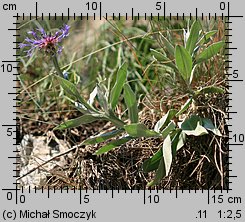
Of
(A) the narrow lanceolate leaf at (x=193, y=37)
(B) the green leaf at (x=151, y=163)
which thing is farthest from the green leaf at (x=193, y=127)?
(A) the narrow lanceolate leaf at (x=193, y=37)

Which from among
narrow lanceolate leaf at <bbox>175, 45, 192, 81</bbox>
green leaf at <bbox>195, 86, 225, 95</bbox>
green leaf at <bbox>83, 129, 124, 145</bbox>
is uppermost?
narrow lanceolate leaf at <bbox>175, 45, 192, 81</bbox>

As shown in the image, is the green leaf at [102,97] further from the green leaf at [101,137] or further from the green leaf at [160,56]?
the green leaf at [160,56]

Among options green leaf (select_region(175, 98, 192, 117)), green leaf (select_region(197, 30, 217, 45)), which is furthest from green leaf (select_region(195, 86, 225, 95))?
green leaf (select_region(197, 30, 217, 45))

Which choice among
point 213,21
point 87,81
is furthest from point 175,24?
point 87,81

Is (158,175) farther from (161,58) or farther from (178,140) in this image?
(161,58)

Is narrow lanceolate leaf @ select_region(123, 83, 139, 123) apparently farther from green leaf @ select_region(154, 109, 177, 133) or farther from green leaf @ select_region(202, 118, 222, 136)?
green leaf @ select_region(202, 118, 222, 136)

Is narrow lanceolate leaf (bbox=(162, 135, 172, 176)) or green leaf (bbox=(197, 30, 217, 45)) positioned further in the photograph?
green leaf (bbox=(197, 30, 217, 45))
